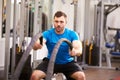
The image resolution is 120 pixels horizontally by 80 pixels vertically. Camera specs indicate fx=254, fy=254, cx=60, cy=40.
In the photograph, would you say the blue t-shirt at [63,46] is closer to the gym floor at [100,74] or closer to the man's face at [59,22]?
the man's face at [59,22]

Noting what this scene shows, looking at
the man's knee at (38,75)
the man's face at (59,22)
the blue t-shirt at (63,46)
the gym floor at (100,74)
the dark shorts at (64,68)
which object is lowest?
the gym floor at (100,74)

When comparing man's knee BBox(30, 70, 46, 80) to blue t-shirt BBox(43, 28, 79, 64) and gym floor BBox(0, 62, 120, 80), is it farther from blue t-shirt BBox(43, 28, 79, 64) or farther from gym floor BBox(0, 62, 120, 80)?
gym floor BBox(0, 62, 120, 80)

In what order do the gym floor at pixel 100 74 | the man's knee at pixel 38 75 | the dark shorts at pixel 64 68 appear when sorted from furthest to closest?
the gym floor at pixel 100 74
the dark shorts at pixel 64 68
the man's knee at pixel 38 75

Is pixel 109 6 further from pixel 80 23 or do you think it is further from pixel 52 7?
pixel 52 7

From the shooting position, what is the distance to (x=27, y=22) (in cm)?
602

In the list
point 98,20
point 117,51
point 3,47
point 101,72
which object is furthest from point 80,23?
point 3,47

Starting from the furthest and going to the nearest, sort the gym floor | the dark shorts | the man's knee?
1. the gym floor
2. the dark shorts
3. the man's knee

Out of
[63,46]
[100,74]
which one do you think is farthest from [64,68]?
[100,74]

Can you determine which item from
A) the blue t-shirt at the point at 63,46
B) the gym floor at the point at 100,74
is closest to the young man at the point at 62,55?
the blue t-shirt at the point at 63,46

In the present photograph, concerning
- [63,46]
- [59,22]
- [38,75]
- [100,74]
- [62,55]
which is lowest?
[100,74]

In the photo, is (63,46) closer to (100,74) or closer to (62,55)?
(62,55)

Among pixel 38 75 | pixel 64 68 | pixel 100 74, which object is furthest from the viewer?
pixel 100 74

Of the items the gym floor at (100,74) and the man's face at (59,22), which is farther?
the gym floor at (100,74)

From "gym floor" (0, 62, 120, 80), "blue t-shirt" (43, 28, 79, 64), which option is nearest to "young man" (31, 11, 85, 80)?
"blue t-shirt" (43, 28, 79, 64)
